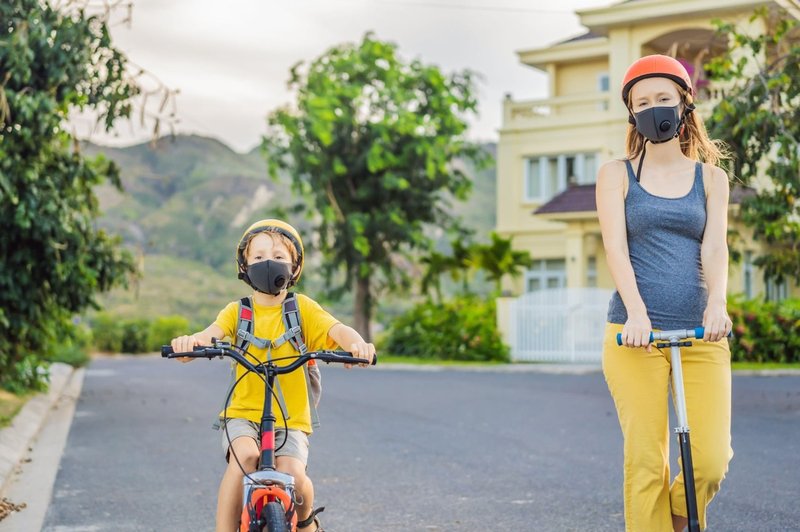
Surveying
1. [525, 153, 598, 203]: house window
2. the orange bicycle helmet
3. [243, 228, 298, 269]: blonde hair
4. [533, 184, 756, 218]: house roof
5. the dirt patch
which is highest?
[525, 153, 598, 203]: house window

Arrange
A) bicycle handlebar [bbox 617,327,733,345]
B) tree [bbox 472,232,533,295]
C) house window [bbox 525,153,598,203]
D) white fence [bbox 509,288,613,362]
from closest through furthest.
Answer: bicycle handlebar [bbox 617,327,733,345], white fence [bbox 509,288,613,362], tree [bbox 472,232,533,295], house window [bbox 525,153,598,203]

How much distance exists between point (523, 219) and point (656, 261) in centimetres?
3188

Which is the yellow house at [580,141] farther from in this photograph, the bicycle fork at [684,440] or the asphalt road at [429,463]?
the bicycle fork at [684,440]

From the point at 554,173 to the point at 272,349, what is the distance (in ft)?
103

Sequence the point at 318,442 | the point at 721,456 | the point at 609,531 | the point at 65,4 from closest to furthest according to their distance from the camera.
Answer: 1. the point at 721,456
2. the point at 609,531
3. the point at 318,442
4. the point at 65,4

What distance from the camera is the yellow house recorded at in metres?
32.2

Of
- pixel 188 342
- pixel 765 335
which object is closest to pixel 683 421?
pixel 188 342

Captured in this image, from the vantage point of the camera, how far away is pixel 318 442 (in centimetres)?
1139

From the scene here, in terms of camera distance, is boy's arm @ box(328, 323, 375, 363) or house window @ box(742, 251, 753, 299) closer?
boy's arm @ box(328, 323, 375, 363)

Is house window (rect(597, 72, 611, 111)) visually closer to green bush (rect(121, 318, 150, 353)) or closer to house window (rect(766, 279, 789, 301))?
house window (rect(766, 279, 789, 301))

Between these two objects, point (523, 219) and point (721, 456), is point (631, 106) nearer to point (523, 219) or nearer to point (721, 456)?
point (721, 456)

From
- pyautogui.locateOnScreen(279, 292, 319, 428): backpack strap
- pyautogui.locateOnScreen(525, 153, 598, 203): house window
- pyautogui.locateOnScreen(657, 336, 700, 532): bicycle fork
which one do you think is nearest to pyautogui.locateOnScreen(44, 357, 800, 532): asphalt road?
pyautogui.locateOnScreen(279, 292, 319, 428): backpack strap

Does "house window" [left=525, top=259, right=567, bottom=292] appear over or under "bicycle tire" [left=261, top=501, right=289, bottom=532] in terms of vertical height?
over

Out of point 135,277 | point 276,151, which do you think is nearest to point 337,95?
point 276,151
